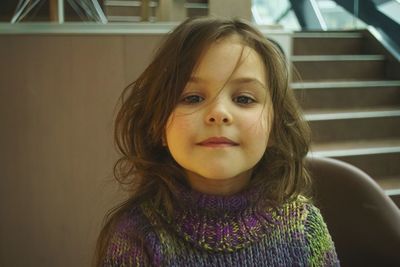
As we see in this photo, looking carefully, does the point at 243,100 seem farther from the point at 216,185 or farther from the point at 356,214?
the point at 356,214

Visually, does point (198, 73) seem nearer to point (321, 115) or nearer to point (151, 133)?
point (151, 133)

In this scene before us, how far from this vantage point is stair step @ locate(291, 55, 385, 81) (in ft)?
10.9

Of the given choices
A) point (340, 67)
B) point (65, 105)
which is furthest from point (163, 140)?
point (340, 67)

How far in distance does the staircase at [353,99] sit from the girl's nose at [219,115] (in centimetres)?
171

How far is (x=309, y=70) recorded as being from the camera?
3328 mm

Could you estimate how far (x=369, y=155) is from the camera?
2.61m

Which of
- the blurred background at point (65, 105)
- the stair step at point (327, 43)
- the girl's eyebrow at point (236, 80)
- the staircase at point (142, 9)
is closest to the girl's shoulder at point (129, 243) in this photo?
the girl's eyebrow at point (236, 80)

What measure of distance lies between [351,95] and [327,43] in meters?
0.68

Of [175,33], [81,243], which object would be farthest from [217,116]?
[81,243]

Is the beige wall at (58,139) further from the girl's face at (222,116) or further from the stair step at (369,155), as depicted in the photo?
Result: the stair step at (369,155)

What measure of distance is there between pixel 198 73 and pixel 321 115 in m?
2.31

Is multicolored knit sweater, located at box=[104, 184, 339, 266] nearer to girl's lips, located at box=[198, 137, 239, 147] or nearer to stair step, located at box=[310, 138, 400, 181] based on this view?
girl's lips, located at box=[198, 137, 239, 147]

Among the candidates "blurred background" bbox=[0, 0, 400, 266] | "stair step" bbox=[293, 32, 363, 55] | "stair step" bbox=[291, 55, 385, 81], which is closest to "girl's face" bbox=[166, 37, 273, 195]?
"blurred background" bbox=[0, 0, 400, 266]

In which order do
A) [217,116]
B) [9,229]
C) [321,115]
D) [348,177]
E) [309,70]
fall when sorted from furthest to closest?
[309,70] → [321,115] → [9,229] → [348,177] → [217,116]
